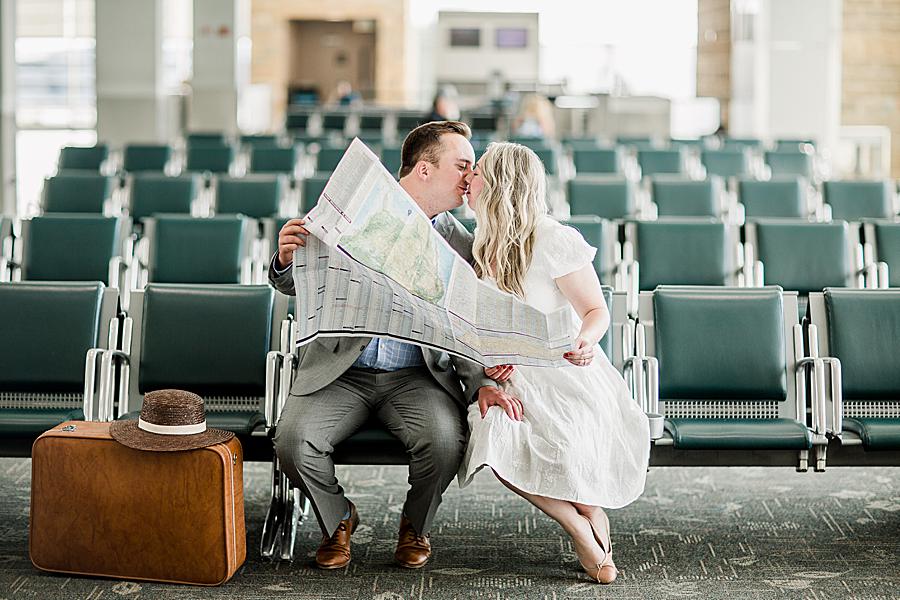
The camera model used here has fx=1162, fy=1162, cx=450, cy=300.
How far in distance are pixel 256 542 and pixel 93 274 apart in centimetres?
231

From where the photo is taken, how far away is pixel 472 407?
335 centimetres

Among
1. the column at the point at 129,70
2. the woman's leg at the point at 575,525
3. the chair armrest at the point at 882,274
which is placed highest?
the column at the point at 129,70

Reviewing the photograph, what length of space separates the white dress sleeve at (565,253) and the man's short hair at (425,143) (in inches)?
16.7

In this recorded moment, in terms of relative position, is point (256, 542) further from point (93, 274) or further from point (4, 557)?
point (93, 274)

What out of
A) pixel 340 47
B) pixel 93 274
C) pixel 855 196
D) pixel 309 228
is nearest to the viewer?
pixel 309 228

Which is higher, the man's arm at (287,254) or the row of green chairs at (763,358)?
the man's arm at (287,254)

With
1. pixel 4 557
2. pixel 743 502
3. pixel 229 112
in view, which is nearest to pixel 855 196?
pixel 743 502

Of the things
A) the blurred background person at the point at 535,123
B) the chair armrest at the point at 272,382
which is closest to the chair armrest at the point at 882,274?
the chair armrest at the point at 272,382

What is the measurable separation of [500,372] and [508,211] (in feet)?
1.50

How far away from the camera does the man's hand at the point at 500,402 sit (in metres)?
3.24

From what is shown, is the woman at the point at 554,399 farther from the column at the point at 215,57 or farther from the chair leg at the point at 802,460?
the column at the point at 215,57

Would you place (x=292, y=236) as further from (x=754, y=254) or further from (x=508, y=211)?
(x=754, y=254)

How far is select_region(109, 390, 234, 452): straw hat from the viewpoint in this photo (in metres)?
3.18

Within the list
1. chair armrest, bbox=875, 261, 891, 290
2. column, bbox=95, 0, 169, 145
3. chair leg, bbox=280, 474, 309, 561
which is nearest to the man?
chair leg, bbox=280, 474, 309, 561
